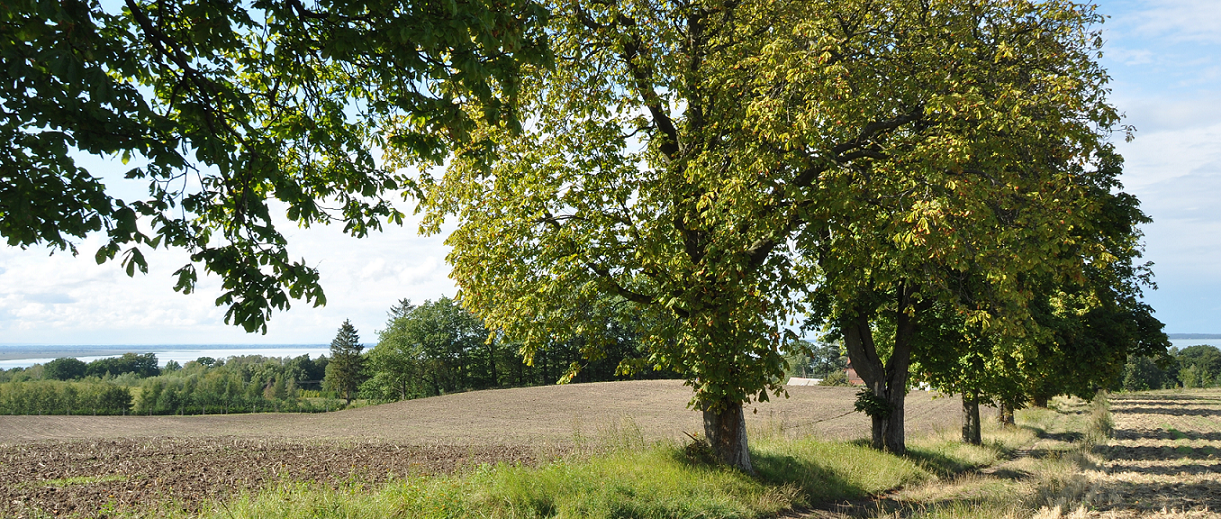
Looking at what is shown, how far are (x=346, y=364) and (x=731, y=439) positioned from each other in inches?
2989

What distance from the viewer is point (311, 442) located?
2003 cm

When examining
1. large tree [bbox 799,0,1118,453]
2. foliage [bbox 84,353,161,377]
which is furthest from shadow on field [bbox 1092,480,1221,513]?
foliage [bbox 84,353,161,377]

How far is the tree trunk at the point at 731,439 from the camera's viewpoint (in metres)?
11.8

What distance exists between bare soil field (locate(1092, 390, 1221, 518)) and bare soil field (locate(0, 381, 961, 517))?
665cm

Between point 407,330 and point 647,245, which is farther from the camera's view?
point 407,330

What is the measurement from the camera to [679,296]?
33.8 ft

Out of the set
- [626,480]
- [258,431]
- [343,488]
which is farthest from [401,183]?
[258,431]

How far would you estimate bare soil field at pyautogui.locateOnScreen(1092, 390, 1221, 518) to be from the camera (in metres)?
9.37

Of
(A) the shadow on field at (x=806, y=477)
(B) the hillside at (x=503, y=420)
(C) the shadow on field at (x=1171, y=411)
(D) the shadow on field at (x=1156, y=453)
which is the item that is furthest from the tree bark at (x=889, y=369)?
(C) the shadow on field at (x=1171, y=411)

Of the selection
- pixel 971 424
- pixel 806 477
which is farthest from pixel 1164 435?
pixel 806 477

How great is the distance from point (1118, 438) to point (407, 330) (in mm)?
61761

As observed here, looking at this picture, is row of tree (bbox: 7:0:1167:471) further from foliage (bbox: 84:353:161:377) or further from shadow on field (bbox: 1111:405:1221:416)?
foliage (bbox: 84:353:161:377)

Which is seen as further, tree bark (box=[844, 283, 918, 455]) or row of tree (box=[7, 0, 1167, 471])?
tree bark (box=[844, 283, 918, 455])

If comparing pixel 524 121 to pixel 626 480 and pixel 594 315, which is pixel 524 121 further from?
pixel 626 480
